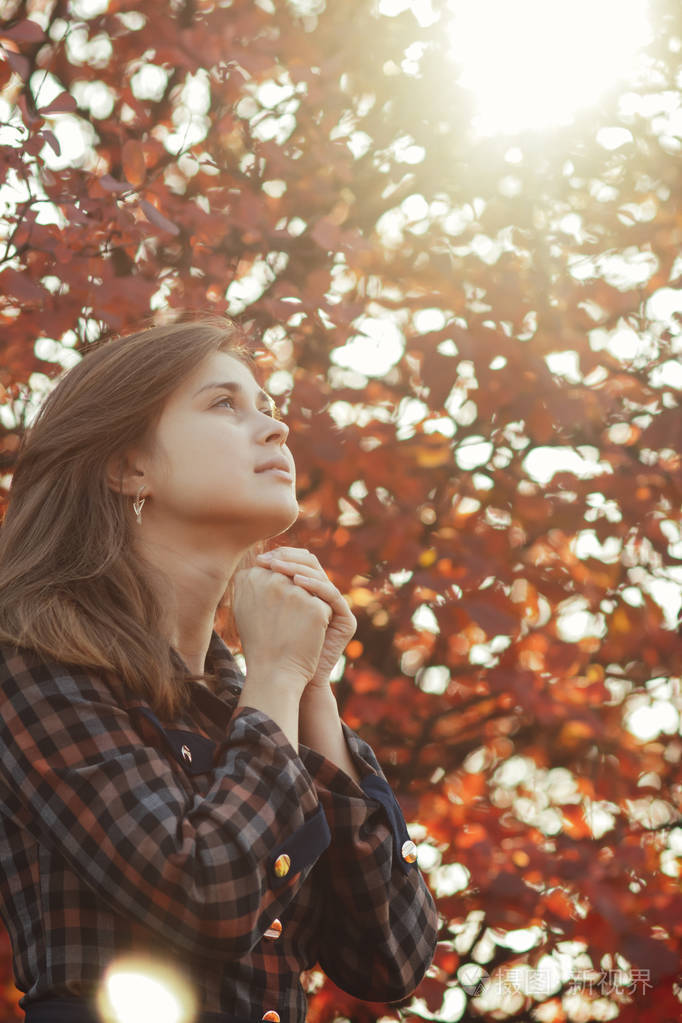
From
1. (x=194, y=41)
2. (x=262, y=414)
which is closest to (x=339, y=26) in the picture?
(x=194, y=41)

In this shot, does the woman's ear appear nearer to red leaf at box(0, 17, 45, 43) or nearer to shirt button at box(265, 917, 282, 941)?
shirt button at box(265, 917, 282, 941)

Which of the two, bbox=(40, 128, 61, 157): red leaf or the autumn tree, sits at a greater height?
bbox=(40, 128, 61, 157): red leaf

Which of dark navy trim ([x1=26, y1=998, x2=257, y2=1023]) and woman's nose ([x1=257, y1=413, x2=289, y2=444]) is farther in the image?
woman's nose ([x1=257, y1=413, x2=289, y2=444])

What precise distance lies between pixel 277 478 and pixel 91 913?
91 centimetres

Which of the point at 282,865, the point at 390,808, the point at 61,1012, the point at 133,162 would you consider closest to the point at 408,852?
the point at 390,808

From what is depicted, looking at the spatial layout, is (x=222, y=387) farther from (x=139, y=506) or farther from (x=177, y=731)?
(x=177, y=731)

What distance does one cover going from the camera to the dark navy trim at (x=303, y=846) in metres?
1.85

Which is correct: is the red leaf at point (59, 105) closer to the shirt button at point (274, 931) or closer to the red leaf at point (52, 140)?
the red leaf at point (52, 140)

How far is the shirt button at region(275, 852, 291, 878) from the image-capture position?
6.05 feet

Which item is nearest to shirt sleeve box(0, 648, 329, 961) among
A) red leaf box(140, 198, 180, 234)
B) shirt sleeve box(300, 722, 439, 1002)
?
shirt sleeve box(300, 722, 439, 1002)

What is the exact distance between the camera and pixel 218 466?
2.29 metres

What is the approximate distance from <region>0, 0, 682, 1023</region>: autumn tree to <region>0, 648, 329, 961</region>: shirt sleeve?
5.42 feet

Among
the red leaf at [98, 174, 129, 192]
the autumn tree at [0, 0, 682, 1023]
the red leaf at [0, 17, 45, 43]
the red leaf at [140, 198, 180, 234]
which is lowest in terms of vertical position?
the autumn tree at [0, 0, 682, 1023]

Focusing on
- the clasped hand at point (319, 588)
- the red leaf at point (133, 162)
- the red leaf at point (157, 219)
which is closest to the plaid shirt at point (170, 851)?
the clasped hand at point (319, 588)
